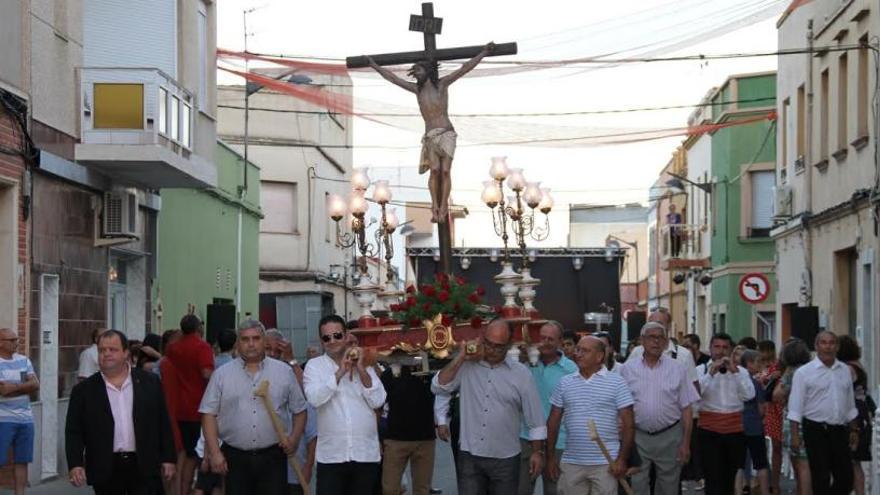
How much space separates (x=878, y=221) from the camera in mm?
22984

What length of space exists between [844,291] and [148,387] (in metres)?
17.5

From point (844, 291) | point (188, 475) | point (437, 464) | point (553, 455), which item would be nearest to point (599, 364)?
point (553, 455)

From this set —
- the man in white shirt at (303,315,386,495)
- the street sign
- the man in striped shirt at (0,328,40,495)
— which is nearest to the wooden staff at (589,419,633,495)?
the man in white shirt at (303,315,386,495)

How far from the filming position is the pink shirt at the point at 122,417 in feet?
36.9

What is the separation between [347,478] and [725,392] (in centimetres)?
489

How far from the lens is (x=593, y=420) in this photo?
479 inches

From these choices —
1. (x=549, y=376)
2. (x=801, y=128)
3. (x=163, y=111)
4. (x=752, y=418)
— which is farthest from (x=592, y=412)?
(x=801, y=128)

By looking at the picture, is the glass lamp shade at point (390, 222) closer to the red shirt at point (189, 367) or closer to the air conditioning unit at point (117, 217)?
the red shirt at point (189, 367)

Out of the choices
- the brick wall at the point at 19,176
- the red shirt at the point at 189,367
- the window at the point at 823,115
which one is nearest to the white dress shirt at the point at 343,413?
the red shirt at the point at 189,367

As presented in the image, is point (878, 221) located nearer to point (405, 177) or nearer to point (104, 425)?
point (104, 425)

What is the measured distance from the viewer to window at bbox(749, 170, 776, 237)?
44094 mm

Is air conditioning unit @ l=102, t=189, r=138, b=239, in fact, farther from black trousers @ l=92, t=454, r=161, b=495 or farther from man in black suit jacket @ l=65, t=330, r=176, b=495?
black trousers @ l=92, t=454, r=161, b=495

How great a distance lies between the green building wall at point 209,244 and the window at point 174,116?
3579 mm

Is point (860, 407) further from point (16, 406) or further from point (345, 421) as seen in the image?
point (16, 406)
